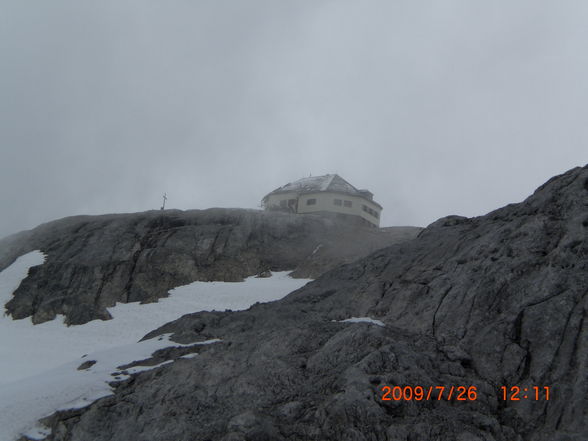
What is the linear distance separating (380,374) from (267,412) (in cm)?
379

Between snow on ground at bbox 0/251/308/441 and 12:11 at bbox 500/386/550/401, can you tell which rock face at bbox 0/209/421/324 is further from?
12:11 at bbox 500/386/550/401

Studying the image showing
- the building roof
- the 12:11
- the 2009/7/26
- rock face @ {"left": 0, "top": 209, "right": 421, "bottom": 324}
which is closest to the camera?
the 12:11

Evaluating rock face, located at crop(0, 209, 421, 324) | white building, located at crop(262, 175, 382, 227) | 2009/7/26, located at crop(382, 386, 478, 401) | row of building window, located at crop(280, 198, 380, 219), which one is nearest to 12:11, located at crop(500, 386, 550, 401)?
2009/7/26, located at crop(382, 386, 478, 401)

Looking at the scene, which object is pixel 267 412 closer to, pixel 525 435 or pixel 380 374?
pixel 380 374

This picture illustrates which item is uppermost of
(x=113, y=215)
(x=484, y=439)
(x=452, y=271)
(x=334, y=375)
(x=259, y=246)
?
(x=113, y=215)

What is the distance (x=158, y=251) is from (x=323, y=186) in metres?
32.0

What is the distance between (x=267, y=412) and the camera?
15648mm

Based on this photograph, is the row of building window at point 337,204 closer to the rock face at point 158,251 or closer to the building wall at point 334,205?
the building wall at point 334,205

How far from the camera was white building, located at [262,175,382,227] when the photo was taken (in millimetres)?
75938

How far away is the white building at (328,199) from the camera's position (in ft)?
249

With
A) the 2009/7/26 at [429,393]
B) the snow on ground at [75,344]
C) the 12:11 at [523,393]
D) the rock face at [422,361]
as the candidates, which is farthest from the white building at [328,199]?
the 12:11 at [523,393]

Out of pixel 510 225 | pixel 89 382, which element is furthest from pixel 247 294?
pixel 510 225

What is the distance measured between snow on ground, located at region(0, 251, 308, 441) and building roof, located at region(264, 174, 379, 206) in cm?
2614
